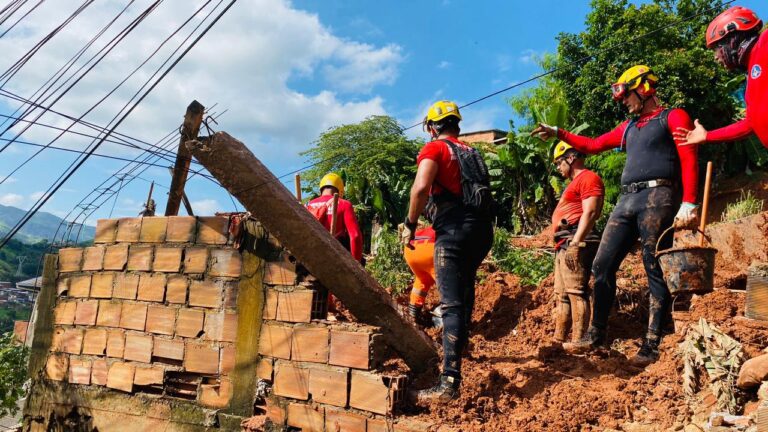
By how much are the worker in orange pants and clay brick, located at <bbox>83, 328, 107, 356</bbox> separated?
2.64 metres

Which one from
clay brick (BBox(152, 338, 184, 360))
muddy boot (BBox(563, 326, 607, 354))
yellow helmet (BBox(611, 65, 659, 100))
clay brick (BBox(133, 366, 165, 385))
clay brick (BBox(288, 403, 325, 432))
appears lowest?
clay brick (BBox(288, 403, 325, 432))

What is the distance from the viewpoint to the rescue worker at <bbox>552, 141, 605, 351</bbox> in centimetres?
419

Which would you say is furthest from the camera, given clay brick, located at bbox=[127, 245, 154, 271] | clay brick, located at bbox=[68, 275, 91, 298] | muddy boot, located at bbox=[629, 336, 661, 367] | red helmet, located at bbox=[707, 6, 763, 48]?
clay brick, located at bbox=[68, 275, 91, 298]

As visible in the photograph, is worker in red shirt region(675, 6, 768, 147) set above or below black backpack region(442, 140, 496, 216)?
above

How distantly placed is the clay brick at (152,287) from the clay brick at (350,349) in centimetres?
164

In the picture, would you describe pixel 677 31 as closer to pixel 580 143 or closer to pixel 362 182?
pixel 362 182

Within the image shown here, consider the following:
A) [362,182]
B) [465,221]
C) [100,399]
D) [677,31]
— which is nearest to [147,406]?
[100,399]

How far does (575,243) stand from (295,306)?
87.4 inches

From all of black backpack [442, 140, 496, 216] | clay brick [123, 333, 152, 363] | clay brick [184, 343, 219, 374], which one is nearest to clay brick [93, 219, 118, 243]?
clay brick [123, 333, 152, 363]

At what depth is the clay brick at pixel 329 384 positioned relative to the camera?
132 inches

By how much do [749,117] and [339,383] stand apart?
2.85 metres

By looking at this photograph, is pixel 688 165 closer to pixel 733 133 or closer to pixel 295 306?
pixel 733 133

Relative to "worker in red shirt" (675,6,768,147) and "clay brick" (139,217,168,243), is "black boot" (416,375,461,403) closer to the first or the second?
"worker in red shirt" (675,6,768,147)

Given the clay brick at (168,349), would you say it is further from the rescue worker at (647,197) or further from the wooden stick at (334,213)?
the rescue worker at (647,197)
